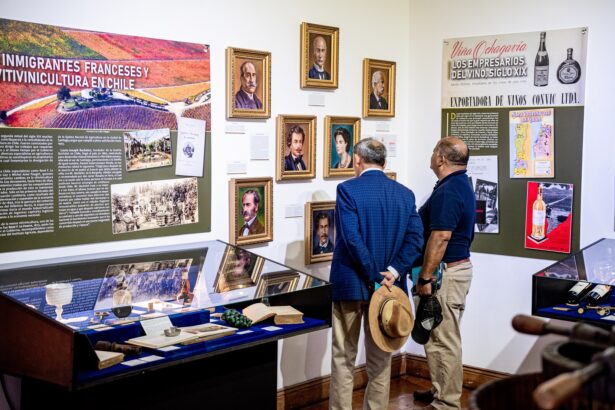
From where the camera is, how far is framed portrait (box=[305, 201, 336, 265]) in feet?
18.7

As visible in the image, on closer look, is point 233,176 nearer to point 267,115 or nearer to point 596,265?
point 267,115

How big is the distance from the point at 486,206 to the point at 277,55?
205 centimetres

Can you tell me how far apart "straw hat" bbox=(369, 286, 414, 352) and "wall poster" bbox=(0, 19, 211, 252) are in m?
1.23

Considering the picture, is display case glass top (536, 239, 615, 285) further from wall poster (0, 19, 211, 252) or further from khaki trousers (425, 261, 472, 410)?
wall poster (0, 19, 211, 252)

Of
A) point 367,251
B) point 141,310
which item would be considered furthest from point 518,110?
point 141,310

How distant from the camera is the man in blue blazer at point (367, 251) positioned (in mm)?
4719

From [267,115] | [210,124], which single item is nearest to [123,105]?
[210,124]

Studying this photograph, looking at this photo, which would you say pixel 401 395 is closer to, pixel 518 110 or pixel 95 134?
pixel 518 110

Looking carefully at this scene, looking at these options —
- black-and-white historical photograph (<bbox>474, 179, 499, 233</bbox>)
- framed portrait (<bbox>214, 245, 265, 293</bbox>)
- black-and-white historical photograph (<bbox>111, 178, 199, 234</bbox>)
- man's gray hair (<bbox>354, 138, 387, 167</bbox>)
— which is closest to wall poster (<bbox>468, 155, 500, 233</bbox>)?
black-and-white historical photograph (<bbox>474, 179, 499, 233</bbox>)

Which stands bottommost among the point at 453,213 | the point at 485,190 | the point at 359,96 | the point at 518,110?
the point at 453,213

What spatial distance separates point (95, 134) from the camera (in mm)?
4367

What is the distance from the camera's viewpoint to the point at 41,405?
141 inches

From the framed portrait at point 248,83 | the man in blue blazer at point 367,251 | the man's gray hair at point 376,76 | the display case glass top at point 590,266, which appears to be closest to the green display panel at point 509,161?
the display case glass top at point 590,266

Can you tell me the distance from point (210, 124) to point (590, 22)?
2816 mm
